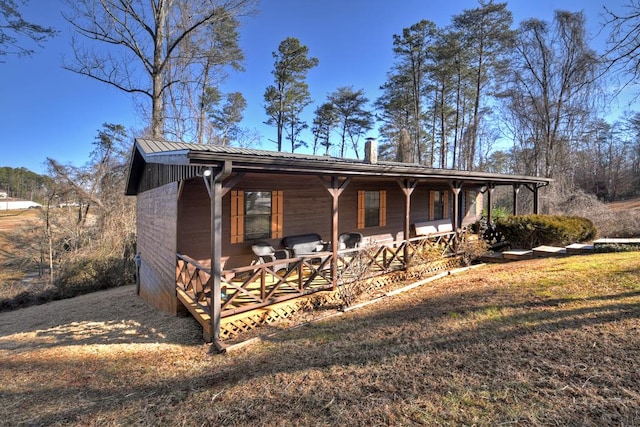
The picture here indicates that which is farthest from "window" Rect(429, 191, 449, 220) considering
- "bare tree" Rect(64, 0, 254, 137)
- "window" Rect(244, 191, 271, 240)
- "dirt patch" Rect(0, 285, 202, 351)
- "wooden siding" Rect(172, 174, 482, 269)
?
"bare tree" Rect(64, 0, 254, 137)

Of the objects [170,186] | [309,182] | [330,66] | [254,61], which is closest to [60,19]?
[254,61]

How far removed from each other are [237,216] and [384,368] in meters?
4.22

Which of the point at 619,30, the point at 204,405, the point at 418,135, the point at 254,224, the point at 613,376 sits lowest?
the point at 204,405

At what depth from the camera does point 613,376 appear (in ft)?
9.50

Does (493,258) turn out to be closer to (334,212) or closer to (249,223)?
(334,212)

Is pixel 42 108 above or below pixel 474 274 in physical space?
above

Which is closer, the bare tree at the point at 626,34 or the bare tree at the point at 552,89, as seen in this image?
the bare tree at the point at 626,34

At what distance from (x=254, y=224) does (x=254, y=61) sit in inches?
648

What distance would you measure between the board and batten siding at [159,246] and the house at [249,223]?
1.0 inches

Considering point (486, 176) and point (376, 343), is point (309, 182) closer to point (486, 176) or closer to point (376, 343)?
point (376, 343)

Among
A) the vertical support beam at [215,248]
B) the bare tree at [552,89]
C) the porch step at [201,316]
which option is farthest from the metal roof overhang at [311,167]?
the bare tree at [552,89]

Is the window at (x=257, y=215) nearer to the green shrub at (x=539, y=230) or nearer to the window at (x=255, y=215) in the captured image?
the window at (x=255, y=215)

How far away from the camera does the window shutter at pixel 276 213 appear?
6996mm

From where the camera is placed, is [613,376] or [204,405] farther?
[204,405]
